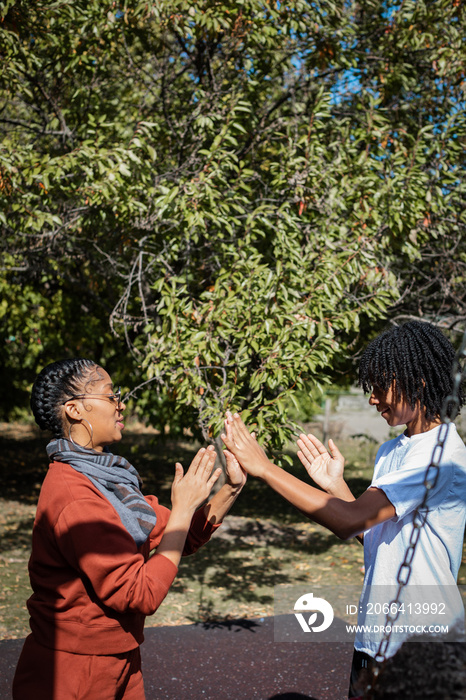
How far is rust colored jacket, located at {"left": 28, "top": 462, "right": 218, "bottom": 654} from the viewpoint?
5.90 feet

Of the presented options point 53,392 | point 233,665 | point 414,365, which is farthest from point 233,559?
point 414,365

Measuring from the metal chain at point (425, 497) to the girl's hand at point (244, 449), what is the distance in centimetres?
52

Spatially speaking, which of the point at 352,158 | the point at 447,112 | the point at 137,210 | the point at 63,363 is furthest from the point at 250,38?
the point at 63,363

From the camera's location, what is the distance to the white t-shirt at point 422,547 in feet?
6.18

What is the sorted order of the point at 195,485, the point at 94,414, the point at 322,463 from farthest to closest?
the point at 322,463
the point at 94,414
the point at 195,485

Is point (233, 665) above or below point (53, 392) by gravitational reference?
below

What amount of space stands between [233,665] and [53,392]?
3098mm

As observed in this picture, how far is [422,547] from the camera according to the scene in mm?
1923

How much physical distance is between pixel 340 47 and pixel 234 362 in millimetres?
3423

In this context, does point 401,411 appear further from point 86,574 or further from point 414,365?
point 86,574

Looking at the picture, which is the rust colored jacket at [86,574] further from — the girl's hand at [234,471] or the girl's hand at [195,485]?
the girl's hand at [234,471]

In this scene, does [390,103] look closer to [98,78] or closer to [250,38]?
[250,38]

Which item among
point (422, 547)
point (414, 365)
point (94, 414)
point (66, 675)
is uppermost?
point (414, 365)

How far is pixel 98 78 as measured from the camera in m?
6.60
